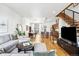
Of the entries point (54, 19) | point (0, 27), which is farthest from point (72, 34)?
point (0, 27)

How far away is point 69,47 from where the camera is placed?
323 centimetres

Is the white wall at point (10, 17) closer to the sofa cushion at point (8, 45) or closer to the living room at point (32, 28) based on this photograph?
the living room at point (32, 28)

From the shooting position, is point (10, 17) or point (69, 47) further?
point (10, 17)

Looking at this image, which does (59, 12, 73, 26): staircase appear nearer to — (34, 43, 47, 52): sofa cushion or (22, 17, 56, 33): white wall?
(22, 17, 56, 33): white wall

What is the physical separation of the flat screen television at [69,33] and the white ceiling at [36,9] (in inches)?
17.9

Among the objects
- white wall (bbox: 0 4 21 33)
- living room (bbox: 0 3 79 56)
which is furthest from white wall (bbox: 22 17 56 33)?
white wall (bbox: 0 4 21 33)

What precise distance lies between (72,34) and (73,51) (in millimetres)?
384

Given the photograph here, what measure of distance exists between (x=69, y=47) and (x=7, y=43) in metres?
1.45

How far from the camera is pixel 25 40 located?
3.39 meters

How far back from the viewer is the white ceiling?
3.24 meters

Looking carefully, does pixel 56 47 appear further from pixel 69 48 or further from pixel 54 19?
pixel 54 19

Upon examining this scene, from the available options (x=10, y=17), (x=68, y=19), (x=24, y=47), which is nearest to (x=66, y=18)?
(x=68, y=19)

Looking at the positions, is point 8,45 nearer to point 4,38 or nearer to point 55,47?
point 4,38

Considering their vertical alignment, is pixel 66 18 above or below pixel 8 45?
above
